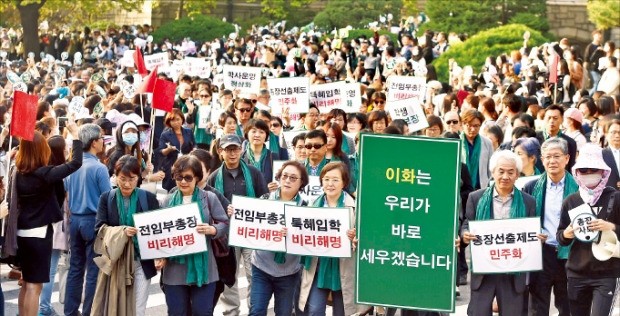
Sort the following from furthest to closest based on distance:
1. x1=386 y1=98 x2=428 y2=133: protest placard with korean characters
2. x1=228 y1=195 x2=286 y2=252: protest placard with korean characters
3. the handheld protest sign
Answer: x1=386 y1=98 x2=428 y2=133: protest placard with korean characters, x1=228 y1=195 x2=286 y2=252: protest placard with korean characters, the handheld protest sign

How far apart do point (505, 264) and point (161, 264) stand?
8.16 ft

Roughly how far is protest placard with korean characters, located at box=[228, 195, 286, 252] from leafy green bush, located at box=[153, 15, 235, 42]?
41.5m

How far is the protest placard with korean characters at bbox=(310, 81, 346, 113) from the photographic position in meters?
18.1

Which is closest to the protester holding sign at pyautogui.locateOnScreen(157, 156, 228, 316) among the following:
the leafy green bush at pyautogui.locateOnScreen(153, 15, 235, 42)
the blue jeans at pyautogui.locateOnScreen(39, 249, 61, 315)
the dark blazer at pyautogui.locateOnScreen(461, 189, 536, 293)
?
the dark blazer at pyautogui.locateOnScreen(461, 189, 536, 293)

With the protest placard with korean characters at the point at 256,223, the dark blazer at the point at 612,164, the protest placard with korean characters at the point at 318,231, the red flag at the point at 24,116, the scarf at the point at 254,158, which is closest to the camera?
the protest placard with korean characters at the point at 318,231

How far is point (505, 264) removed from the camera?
962 cm

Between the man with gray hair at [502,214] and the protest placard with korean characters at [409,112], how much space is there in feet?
20.5

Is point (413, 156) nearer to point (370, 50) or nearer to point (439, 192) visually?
point (439, 192)

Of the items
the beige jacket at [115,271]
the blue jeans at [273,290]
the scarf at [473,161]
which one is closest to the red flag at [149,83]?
the scarf at [473,161]

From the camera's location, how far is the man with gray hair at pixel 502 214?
9.73m

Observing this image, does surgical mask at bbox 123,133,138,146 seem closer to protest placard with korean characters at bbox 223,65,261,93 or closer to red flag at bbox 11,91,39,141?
red flag at bbox 11,91,39,141

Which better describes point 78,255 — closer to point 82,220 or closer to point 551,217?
point 82,220

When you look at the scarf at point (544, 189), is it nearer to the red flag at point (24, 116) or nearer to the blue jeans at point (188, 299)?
the blue jeans at point (188, 299)

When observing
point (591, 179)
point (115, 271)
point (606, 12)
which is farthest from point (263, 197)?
point (606, 12)
